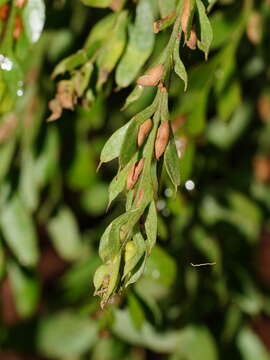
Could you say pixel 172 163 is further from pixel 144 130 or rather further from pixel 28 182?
pixel 28 182

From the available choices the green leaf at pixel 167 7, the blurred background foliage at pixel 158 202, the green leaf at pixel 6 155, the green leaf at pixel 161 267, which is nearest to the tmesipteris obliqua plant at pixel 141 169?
the green leaf at pixel 167 7

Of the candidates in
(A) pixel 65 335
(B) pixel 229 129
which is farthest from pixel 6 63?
(A) pixel 65 335

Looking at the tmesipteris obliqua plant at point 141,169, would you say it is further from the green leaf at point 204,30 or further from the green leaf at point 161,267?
the green leaf at point 161,267

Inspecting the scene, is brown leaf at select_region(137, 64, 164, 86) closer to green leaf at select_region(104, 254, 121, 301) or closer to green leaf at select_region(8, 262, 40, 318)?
green leaf at select_region(104, 254, 121, 301)

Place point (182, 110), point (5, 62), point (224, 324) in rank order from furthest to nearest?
point (224, 324), point (182, 110), point (5, 62)

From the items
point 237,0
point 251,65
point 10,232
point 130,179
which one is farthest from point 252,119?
point 130,179

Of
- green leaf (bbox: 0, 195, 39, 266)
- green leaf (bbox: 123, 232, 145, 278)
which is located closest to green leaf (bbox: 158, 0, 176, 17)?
green leaf (bbox: 123, 232, 145, 278)

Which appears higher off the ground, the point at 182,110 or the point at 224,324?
the point at 182,110

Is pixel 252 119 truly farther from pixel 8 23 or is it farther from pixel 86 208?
pixel 8 23
